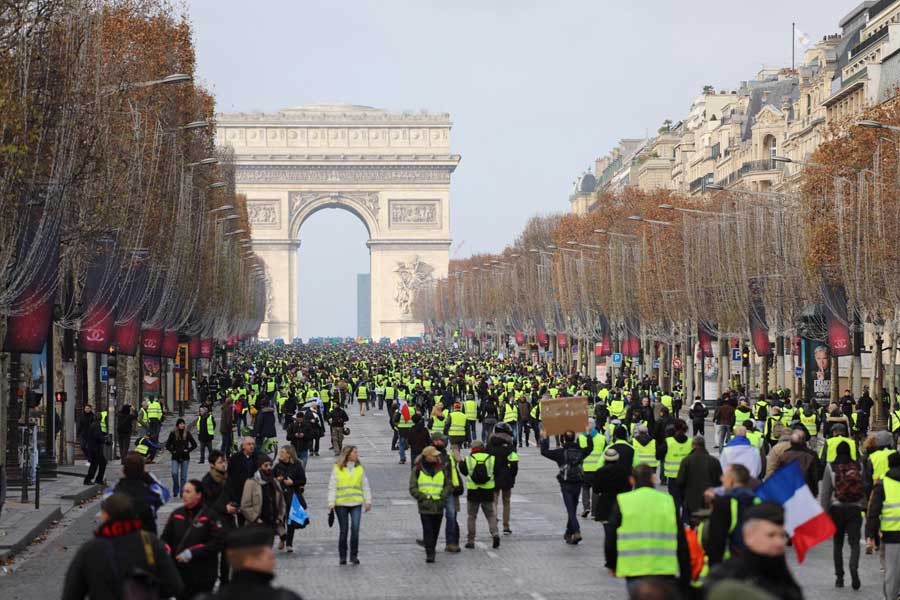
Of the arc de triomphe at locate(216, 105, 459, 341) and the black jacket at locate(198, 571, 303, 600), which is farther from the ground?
the arc de triomphe at locate(216, 105, 459, 341)

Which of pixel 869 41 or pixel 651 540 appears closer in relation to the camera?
pixel 651 540

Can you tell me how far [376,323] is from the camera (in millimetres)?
179625

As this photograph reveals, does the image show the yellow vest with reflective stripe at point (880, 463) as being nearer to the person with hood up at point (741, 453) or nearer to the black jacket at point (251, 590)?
the person with hood up at point (741, 453)

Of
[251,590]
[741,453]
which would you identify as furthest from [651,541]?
[741,453]

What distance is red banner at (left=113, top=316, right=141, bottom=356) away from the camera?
42125 mm

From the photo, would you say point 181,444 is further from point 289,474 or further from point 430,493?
point 430,493

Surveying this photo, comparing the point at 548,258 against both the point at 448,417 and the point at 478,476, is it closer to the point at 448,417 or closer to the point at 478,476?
the point at 448,417

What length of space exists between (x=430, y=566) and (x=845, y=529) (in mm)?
4520

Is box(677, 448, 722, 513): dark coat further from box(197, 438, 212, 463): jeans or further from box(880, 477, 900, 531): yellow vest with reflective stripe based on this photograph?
box(197, 438, 212, 463): jeans

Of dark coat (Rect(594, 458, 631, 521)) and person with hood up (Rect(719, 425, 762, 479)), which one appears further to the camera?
person with hood up (Rect(719, 425, 762, 479))

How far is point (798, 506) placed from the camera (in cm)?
1352

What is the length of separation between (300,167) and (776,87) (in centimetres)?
7528

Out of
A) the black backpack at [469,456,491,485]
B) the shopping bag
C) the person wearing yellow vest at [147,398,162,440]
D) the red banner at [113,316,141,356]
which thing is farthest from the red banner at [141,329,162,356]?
the black backpack at [469,456,491,485]

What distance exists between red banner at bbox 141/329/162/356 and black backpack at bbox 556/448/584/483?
26.8 metres
